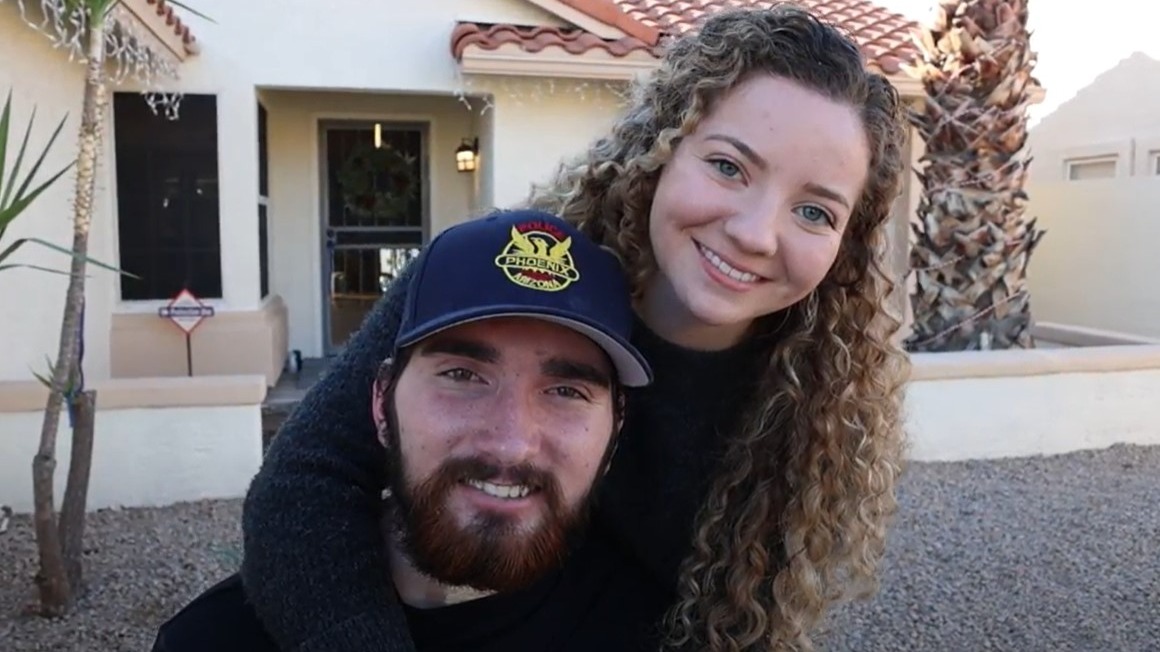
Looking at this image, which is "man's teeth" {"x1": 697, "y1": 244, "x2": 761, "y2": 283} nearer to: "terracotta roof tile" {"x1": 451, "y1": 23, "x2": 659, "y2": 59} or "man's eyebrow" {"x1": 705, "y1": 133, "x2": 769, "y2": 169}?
"man's eyebrow" {"x1": 705, "y1": 133, "x2": 769, "y2": 169}

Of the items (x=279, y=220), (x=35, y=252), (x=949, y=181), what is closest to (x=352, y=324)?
(x=279, y=220)

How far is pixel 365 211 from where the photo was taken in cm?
951

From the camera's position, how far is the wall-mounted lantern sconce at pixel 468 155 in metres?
8.97

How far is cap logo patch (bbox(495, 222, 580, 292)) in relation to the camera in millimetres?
1389

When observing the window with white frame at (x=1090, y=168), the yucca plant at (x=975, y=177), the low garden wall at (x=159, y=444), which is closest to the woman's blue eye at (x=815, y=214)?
the low garden wall at (x=159, y=444)

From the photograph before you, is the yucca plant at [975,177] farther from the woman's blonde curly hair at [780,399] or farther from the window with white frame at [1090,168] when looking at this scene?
Result: the window with white frame at [1090,168]

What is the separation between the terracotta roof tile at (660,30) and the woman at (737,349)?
4529 millimetres

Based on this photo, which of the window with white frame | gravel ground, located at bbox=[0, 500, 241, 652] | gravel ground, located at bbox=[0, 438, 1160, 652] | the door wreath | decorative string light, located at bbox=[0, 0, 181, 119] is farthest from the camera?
the window with white frame

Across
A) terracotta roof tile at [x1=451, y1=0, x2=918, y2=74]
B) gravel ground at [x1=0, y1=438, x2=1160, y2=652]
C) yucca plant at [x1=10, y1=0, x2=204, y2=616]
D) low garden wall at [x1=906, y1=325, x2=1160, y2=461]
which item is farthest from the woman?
low garden wall at [x1=906, y1=325, x2=1160, y2=461]

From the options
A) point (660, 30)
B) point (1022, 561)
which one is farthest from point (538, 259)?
point (660, 30)

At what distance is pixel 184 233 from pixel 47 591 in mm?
4050

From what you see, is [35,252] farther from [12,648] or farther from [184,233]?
[12,648]

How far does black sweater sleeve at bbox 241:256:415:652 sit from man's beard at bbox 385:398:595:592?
0.09 metres

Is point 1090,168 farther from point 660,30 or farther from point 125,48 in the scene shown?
point 125,48
